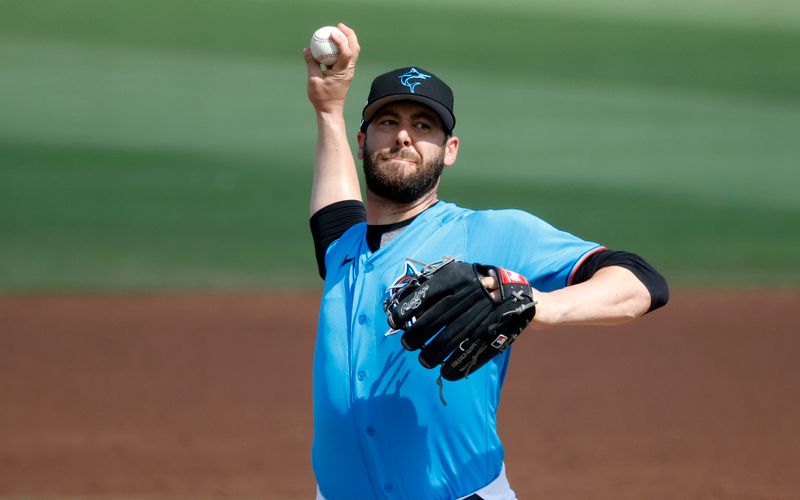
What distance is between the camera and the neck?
2.28 m

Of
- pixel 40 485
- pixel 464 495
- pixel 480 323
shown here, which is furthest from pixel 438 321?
pixel 40 485

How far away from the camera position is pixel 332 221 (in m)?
2.62

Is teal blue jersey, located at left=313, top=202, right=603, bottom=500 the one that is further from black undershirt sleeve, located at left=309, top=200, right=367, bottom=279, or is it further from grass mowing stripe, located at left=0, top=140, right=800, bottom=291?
grass mowing stripe, located at left=0, top=140, right=800, bottom=291

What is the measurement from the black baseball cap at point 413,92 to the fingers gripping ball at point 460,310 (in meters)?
0.58

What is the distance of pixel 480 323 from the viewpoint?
5.83 feet

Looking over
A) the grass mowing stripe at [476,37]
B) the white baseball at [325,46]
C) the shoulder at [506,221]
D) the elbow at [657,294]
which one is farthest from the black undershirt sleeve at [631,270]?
the grass mowing stripe at [476,37]

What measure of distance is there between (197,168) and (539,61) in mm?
4333

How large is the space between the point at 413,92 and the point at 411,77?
0.19 feet

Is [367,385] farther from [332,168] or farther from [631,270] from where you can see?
[332,168]

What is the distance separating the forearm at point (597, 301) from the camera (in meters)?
1.80

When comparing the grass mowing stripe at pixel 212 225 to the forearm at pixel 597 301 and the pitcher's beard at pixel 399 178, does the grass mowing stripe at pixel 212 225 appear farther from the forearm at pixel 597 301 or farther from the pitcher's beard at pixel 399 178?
the forearm at pixel 597 301

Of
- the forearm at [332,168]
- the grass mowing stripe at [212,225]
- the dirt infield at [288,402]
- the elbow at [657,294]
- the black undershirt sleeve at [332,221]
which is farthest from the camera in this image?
the grass mowing stripe at [212,225]

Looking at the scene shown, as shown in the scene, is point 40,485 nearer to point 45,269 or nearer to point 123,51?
point 45,269

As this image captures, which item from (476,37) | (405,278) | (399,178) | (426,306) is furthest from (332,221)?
(476,37)
